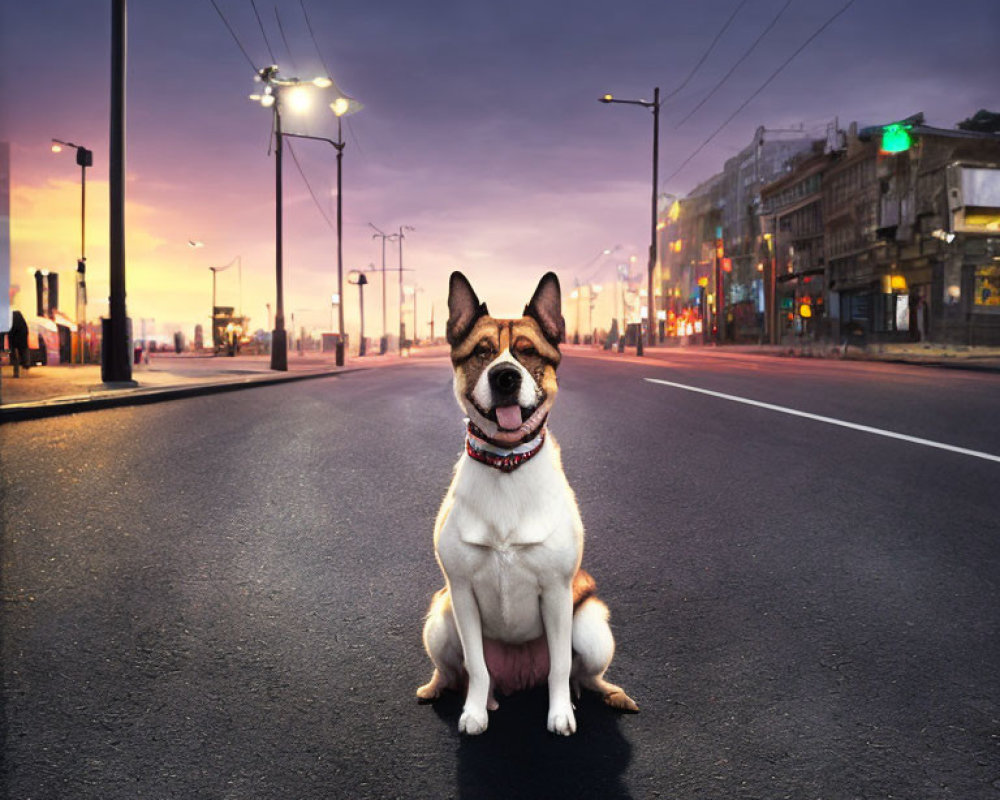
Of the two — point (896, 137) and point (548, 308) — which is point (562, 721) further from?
point (896, 137)

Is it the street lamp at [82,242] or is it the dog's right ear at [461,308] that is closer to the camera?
the dog's right ear at [461,308]

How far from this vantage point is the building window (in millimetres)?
40469

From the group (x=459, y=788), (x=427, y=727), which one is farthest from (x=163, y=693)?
(x=459, y=788)

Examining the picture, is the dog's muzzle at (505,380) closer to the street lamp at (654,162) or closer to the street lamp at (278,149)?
the street lamp at (278,149)

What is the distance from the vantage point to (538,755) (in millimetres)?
2484

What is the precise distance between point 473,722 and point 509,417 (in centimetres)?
102

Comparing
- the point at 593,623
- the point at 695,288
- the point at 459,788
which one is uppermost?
the point at 695,288

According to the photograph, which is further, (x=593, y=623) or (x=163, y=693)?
(x=163, y=693)

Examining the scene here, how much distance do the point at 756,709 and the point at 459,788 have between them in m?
1.13

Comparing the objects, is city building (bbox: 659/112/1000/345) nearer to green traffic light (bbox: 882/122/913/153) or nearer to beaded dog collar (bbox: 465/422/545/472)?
green traffic light (bbox: 882/122/913/153)

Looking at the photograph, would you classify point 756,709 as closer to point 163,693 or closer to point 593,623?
point 593,623

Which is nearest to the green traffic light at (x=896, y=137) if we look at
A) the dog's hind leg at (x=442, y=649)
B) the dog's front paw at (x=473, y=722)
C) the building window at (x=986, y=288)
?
the building window at (x=986, y=288)

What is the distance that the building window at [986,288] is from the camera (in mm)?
40469

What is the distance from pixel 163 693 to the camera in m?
2.93
